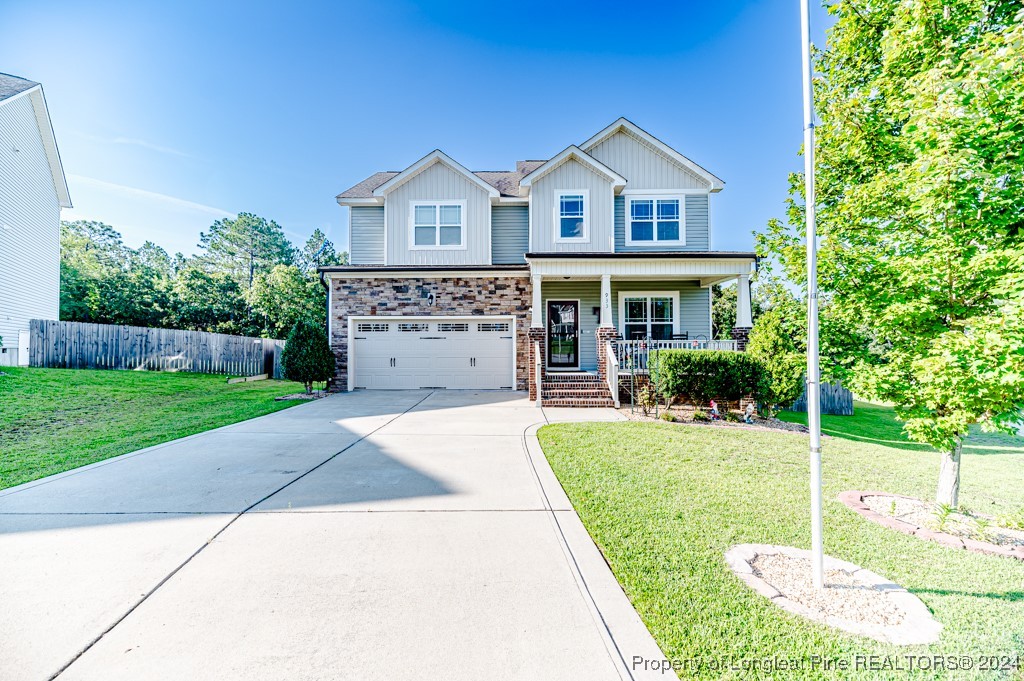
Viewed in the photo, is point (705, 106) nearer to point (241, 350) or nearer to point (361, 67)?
point (361, 67)

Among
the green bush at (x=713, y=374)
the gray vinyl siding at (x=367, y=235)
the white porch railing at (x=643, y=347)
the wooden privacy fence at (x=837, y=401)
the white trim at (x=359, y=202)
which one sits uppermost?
the white trim at (x=359, y=202)

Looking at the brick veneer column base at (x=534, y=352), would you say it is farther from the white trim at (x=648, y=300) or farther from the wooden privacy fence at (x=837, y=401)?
the wooden privacy fence at (x=837, y=401)

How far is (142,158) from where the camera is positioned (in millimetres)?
17656

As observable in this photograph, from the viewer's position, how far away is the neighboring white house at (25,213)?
47.9 feet

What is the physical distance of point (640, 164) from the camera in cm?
1446

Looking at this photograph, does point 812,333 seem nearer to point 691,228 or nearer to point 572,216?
point 572,216

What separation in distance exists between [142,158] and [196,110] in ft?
21.5

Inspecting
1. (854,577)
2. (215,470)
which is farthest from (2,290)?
(854,577)

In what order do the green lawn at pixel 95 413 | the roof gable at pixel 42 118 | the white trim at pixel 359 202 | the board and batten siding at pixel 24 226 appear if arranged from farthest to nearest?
the roof gable at pixel 42 118, the board and batten siding at pixel 24 226, the white trim at pixel 359 202, the green lawn at pixel 95 413

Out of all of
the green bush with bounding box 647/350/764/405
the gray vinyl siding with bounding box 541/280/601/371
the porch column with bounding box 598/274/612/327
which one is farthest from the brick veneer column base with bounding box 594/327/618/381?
the green bush with bounding box 647/350/764/405

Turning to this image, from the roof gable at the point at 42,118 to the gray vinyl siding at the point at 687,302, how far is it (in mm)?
21813

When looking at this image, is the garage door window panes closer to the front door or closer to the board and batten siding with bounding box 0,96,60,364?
the front door

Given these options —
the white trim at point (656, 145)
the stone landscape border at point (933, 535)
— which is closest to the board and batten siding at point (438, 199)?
the white trim at point (656, 145)

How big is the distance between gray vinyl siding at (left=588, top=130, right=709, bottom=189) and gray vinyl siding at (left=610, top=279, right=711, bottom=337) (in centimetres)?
334
